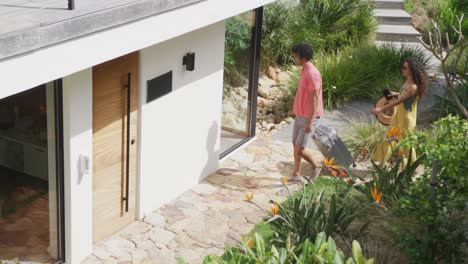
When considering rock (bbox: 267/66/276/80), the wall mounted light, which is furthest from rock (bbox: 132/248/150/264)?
rock (bbox: 267/66/276/80)

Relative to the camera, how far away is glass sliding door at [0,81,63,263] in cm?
701

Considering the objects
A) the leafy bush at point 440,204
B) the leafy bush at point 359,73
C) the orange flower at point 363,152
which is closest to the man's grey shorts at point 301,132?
the orange flower at point 363,152

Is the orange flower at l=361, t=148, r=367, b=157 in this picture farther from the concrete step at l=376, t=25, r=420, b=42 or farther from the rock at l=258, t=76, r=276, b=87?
the concrete step at l=376, t=25, r=420, b=42

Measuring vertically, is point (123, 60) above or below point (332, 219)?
above

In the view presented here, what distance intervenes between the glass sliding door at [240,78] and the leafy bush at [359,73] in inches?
79.7

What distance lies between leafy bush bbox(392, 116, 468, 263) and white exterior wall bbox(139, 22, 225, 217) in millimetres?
2910

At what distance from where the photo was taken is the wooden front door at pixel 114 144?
7.81 metres

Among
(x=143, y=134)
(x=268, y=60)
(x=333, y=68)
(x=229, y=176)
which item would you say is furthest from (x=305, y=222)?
(x=268, y=60)

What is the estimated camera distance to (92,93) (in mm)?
7562

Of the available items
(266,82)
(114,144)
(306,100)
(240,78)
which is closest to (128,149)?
(114,144)

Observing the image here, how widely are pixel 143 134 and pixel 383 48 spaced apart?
7346mm

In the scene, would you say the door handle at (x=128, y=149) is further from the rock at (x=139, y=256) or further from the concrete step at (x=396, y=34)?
the concrete step at (x=396, y=34)

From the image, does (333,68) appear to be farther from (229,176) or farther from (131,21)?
(131,21)

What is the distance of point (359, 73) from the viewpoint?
44.8ft
